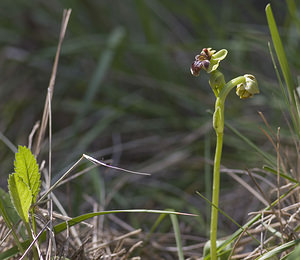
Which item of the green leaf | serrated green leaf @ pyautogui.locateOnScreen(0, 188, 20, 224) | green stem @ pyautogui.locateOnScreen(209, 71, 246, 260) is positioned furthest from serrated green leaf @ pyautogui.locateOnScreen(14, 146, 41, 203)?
green stem @ pyautogui.locateOnScreen(209, 71, 246, 260)

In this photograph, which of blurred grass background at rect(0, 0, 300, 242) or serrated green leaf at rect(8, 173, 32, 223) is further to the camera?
blurred grass background at rect(0, 0, 300, 242)

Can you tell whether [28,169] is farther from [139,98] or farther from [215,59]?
[139,98]

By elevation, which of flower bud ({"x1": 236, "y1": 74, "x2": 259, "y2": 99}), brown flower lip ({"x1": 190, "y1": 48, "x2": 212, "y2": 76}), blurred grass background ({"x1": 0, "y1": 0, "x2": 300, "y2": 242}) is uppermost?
brown flower lip ({"x1": 190, "y1": 48, "x2": 212, "y2": 76})

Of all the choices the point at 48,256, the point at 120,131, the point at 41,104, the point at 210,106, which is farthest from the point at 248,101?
the point at 48,256

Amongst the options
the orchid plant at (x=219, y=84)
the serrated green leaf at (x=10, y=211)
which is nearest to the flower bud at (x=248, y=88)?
the orchid plant at (x=219, y=84)

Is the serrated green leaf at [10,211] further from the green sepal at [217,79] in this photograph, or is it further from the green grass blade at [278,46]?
the green grass blade at [278,46]

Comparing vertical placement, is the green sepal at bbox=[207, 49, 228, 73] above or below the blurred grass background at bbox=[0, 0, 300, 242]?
above

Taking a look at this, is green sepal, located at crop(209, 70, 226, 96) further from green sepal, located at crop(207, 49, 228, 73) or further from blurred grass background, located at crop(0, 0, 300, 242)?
blurred grass background, located at crop(0, 0, 300, 242)

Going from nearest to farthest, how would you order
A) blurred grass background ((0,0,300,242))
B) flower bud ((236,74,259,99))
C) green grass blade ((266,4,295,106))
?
flower bud ((236,74,259,99)) → green grass blade ((266,4,295,106)) → blurred grass background ((0,0,300,242))

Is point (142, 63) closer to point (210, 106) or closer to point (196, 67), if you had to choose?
point (210, 106)
